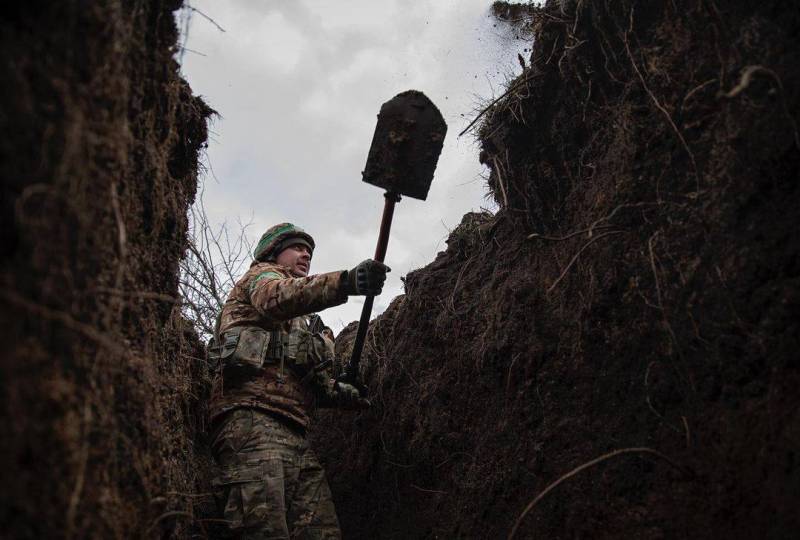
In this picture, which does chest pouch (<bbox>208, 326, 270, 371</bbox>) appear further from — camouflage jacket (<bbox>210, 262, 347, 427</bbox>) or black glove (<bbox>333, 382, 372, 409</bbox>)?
black glove (<bbox>333, 382, 372, 409</bbox>)

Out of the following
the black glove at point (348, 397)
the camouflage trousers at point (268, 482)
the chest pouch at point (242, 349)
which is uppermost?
the chest pouch at point (242, 349)

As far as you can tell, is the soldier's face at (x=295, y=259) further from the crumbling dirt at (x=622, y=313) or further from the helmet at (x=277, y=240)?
the crumbling dirt at (x=622, y=313)

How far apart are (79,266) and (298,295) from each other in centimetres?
211

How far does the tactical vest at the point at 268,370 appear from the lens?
398 centimetres

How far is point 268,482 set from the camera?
12.1ft

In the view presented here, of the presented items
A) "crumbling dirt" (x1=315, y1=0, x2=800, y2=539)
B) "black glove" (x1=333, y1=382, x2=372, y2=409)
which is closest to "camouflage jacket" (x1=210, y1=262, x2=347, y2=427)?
"black glove" (x1=333, y1=382, x2=372, y2=409)

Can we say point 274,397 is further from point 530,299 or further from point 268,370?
point 530,299

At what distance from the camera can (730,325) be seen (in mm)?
2438

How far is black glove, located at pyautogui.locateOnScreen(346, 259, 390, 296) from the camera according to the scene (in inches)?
155

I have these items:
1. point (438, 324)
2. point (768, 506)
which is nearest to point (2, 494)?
point (768, 506)

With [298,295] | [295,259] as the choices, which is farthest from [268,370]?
[295,259]

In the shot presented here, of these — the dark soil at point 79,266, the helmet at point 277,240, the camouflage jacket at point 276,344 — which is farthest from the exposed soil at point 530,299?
the helmet at point 277,240

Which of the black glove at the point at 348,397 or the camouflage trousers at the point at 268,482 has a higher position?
the black glove at the point at 348,397

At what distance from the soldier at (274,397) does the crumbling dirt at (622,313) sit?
2.20 ft
